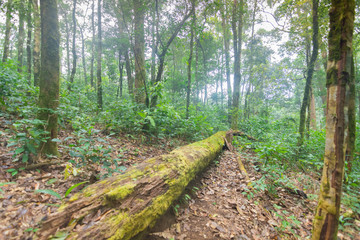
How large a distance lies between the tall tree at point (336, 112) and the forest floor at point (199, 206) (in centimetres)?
97

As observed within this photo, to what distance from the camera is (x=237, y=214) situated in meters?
2.83

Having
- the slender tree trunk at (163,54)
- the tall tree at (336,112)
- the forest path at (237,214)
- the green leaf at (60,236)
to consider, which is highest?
the slender tree trunk at (163,54)

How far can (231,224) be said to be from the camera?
2549mm

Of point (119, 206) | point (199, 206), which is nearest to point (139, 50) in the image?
point (199, 206)

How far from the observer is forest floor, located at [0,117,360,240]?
1.85m

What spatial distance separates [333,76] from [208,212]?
274cm

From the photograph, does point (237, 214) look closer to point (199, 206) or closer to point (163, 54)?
point (199, 206)

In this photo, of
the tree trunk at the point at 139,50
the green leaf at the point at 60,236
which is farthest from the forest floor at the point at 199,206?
the tree trunk at the point at 139,50

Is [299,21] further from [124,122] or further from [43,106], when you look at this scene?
[43,106]

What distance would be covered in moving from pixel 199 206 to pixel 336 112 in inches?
100

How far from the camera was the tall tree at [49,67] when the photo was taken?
2.89 meters

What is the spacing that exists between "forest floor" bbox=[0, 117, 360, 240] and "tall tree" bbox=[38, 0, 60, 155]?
1.72ft

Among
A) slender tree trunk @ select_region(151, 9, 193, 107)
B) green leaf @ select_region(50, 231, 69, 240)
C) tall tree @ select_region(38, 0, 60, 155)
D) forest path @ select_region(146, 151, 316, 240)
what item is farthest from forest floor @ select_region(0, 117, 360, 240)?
slender tree trunk @ select_region(151, 9, 193, 107)

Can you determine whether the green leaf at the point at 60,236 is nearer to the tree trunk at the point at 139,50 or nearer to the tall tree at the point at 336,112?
the tall tree at the point at 336,112
